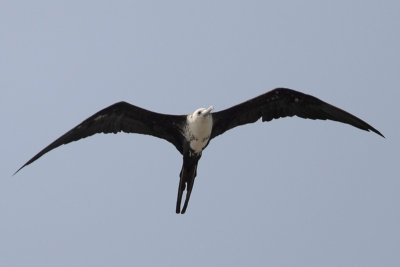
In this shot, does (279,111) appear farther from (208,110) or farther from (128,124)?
(128,124)

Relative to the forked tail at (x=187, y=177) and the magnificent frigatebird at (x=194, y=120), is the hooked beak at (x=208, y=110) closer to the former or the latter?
the magnificent frigatebird at (x=194, y=120)

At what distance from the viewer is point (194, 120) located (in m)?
12.0

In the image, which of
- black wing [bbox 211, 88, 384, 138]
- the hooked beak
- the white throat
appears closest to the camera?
the hooked beak

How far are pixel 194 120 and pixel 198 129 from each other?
146 millimetres

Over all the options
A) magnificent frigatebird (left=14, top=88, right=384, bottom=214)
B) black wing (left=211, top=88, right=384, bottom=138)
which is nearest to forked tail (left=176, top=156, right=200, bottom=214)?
magnificent frigatebird (left=14, top=88, right=384, bottom=214)

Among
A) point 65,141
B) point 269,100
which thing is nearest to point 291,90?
point 269,100

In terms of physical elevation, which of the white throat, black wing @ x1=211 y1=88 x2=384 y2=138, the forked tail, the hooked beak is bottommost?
the forked tail

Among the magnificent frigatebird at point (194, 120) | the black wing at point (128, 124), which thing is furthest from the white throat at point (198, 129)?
the black wing at point (128, 124)

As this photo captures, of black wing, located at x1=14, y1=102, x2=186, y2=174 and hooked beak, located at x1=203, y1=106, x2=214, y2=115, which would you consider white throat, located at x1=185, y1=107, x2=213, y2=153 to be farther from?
black wing, located at x1=14, y1=102, x2=186, y2=174

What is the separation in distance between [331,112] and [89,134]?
146 inches

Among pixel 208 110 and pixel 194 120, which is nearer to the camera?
pixel 208 110

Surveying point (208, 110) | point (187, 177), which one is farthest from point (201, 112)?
point (187, 177)

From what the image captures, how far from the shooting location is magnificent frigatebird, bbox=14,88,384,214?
39.5ft

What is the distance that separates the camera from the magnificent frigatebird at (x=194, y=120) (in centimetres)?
1203
